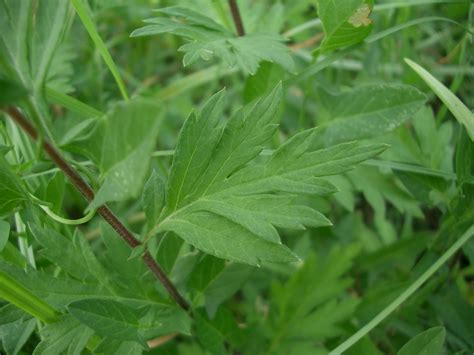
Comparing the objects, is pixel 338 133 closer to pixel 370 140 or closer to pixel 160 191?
pixel 370 140

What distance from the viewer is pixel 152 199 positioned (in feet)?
3.22

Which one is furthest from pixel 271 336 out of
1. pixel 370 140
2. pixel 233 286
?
pixel 370 140

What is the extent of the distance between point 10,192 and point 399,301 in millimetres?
779

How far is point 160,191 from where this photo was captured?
984 millimetres

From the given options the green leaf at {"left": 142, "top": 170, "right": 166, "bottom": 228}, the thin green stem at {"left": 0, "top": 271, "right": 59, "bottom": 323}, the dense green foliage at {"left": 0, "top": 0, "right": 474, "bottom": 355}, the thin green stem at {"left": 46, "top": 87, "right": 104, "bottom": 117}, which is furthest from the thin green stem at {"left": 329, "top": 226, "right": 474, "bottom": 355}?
the thin green stem at {"left": 46, "top": 87, "right": 104, "bottom": 117}

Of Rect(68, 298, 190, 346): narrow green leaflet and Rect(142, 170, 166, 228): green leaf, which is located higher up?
Rect(142, 170, 166, 228): green leaf

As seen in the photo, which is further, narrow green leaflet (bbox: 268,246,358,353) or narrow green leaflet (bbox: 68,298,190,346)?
narrow green leaflet (bbox: 268,246,358,353)

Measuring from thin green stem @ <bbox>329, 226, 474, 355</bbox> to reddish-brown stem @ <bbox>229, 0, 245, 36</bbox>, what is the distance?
0.73 meters

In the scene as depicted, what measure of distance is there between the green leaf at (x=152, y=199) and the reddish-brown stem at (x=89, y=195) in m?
0.05

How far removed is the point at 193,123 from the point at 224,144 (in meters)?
0.07

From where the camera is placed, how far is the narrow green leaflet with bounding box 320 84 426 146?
1.30m

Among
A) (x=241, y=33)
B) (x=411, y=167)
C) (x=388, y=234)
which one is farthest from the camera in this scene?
(x=388, y=234)

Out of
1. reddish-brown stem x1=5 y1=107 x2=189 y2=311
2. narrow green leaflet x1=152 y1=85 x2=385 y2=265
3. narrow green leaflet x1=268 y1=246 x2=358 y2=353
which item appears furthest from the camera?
narrow green leaflet x1=268 y1=246 x2=358 y2=353

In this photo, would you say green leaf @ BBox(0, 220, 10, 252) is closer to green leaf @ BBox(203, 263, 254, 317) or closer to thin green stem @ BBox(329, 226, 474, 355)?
green leaf @ BBox(203, 263, 254, 317)
